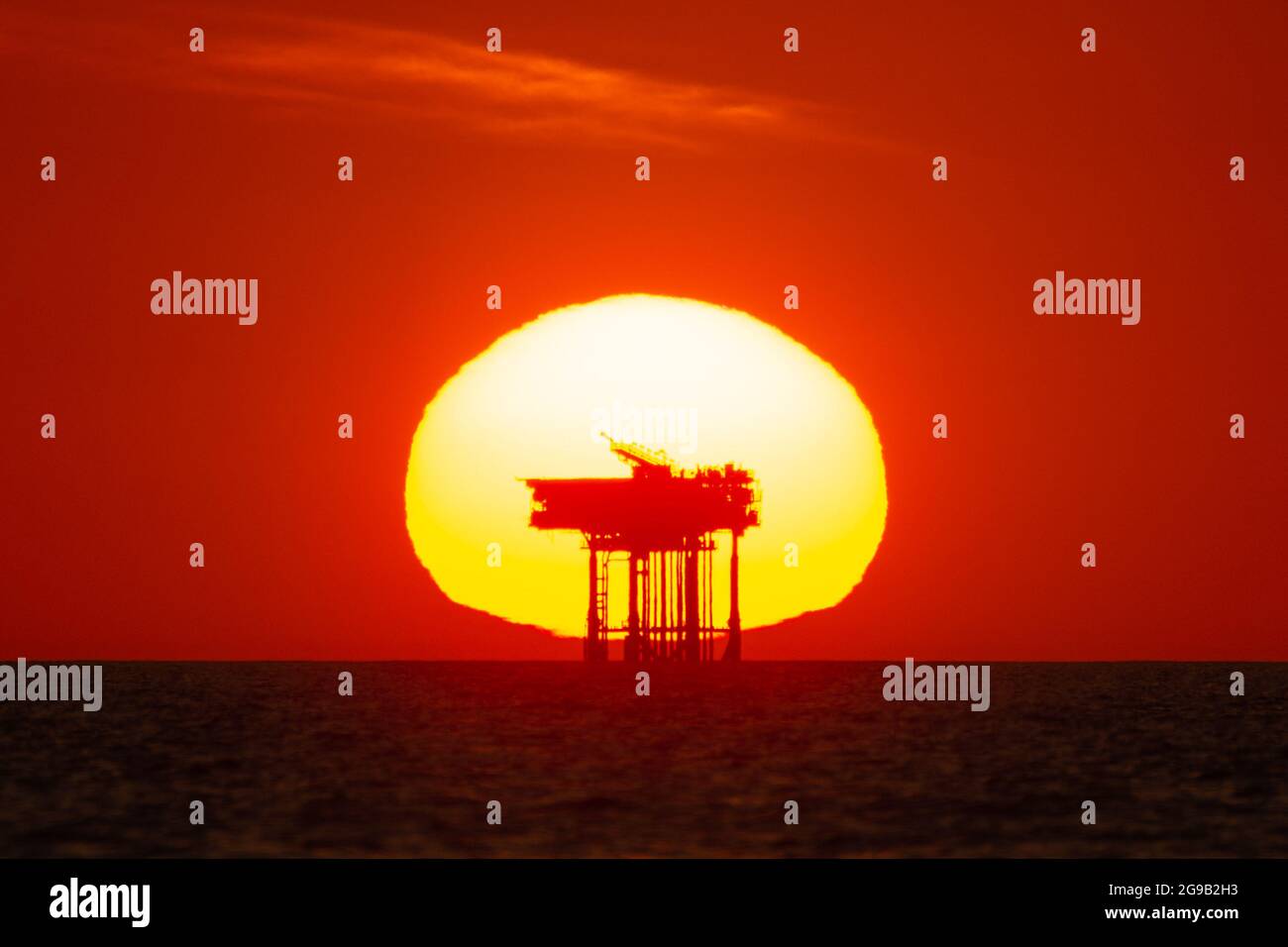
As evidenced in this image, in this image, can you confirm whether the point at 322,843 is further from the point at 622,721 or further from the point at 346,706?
the point at 346,706

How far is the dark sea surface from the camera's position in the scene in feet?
141

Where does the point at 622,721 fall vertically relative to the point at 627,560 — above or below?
below

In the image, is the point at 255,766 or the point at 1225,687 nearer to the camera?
the point at 255,766

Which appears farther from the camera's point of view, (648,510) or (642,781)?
(648,510)

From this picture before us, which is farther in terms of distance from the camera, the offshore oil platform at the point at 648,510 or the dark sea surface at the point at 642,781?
the offshore oil platform at the point at 648,510

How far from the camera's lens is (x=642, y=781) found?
180ft

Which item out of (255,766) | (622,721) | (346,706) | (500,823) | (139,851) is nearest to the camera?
(139,851)

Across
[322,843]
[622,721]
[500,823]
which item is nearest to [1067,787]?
[500,823]

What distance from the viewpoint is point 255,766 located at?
6072cm

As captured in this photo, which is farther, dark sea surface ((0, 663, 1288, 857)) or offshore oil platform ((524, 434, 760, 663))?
offshore oil platform ((524, 434, 760, 663))

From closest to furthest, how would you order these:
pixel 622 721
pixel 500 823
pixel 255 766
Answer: pixel 500 823 → pixel 255 766 → pixel 622 721

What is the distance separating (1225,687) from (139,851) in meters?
129

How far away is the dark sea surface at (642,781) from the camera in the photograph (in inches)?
1687
